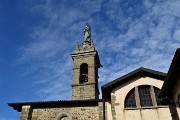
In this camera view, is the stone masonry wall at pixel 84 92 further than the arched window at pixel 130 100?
Yes

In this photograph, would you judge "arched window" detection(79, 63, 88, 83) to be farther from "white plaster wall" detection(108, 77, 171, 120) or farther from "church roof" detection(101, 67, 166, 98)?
"white plaster wall" detection(108, 77, 171, 120)

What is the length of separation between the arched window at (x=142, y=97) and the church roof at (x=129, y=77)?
85cm

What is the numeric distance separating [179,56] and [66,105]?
9.49 m

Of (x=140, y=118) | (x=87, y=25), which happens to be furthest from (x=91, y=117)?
(x=87, y=25)

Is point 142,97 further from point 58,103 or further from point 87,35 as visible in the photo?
point 87,35

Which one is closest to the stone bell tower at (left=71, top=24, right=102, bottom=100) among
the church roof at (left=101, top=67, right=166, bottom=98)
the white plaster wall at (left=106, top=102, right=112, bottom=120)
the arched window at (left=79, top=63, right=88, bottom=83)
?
the arched window at (left=79, top=63, right=88, bottom=83)

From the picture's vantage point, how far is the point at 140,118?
44.0 ft

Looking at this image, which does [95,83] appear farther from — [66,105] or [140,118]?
[140,118]

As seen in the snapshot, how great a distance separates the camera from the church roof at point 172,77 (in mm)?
9145

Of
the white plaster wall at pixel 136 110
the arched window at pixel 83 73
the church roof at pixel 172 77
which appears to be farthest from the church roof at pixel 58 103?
the arched window at pixel 83 73

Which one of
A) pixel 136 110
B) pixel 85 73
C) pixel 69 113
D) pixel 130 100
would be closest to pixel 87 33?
pixel 85 73

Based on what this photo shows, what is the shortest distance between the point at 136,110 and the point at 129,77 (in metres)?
2.42

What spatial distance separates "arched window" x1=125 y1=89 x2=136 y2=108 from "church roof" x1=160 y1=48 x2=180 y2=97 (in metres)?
3.14

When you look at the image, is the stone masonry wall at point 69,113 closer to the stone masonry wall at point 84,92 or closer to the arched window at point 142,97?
the arched window at point 142,97
